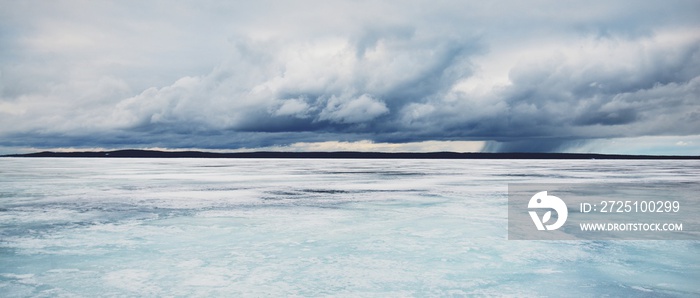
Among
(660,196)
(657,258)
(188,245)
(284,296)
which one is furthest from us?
(660,196)

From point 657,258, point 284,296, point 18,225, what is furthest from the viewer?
point 18,225

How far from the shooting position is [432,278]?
6.98m

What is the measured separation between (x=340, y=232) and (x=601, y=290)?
539 centimetres

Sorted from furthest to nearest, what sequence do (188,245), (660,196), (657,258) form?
(660,196)
(188,245)
(657,258)

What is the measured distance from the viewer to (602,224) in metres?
11.8

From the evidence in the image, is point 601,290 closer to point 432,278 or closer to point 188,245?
point 432,278

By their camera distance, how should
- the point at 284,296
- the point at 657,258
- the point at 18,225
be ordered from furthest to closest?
the point at 18,225 < the point at 657,258 < the point at 284,296

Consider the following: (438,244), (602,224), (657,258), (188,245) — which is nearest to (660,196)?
(602,224)

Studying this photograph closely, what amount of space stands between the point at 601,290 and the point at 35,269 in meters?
7.99

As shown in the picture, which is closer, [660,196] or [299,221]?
[299,221]

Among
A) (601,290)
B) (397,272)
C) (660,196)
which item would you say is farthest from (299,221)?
(660,196)

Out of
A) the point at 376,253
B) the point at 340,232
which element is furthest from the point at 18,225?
the point at 376,253

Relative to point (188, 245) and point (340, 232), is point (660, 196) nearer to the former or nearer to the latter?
point (340, 232)

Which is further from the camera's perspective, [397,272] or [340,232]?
[340,232]
